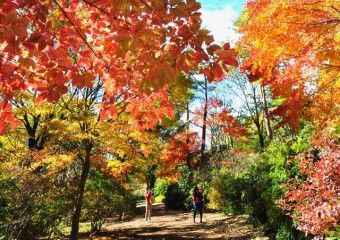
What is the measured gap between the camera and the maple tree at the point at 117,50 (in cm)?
192

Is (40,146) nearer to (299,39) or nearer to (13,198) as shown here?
(13,198)

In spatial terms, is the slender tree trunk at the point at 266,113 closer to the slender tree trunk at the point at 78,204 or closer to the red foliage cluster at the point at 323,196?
the slender tree trunk at the point at 78,204

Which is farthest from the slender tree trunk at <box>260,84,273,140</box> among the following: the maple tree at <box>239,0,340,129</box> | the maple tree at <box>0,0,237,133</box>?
the maple tree at <box>0,0,237,133</box>

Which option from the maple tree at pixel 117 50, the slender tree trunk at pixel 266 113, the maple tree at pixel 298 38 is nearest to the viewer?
the maple tree at pixel 117 50

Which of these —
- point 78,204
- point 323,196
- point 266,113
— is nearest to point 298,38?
point 323,196

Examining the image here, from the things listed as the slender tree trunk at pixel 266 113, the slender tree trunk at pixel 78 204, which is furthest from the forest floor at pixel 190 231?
the slender tree trunk at pixel 266 113

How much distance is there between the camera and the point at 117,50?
1893 mm

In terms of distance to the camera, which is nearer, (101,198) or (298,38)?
(298,38)

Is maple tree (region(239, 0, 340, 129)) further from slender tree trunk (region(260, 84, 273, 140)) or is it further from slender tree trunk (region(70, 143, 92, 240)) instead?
slender tree trunk (region(260, 84, 273, 140))

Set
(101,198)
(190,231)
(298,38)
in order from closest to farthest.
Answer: (298,38) → (101,198) → (190,231)

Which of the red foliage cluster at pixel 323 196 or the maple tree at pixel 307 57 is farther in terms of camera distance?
the maple tree at pixel 307 57

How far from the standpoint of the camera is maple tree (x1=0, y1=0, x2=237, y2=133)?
1923mm

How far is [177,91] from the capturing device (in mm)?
11867

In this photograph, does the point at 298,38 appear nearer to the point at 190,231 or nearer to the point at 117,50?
the point at 117,50
